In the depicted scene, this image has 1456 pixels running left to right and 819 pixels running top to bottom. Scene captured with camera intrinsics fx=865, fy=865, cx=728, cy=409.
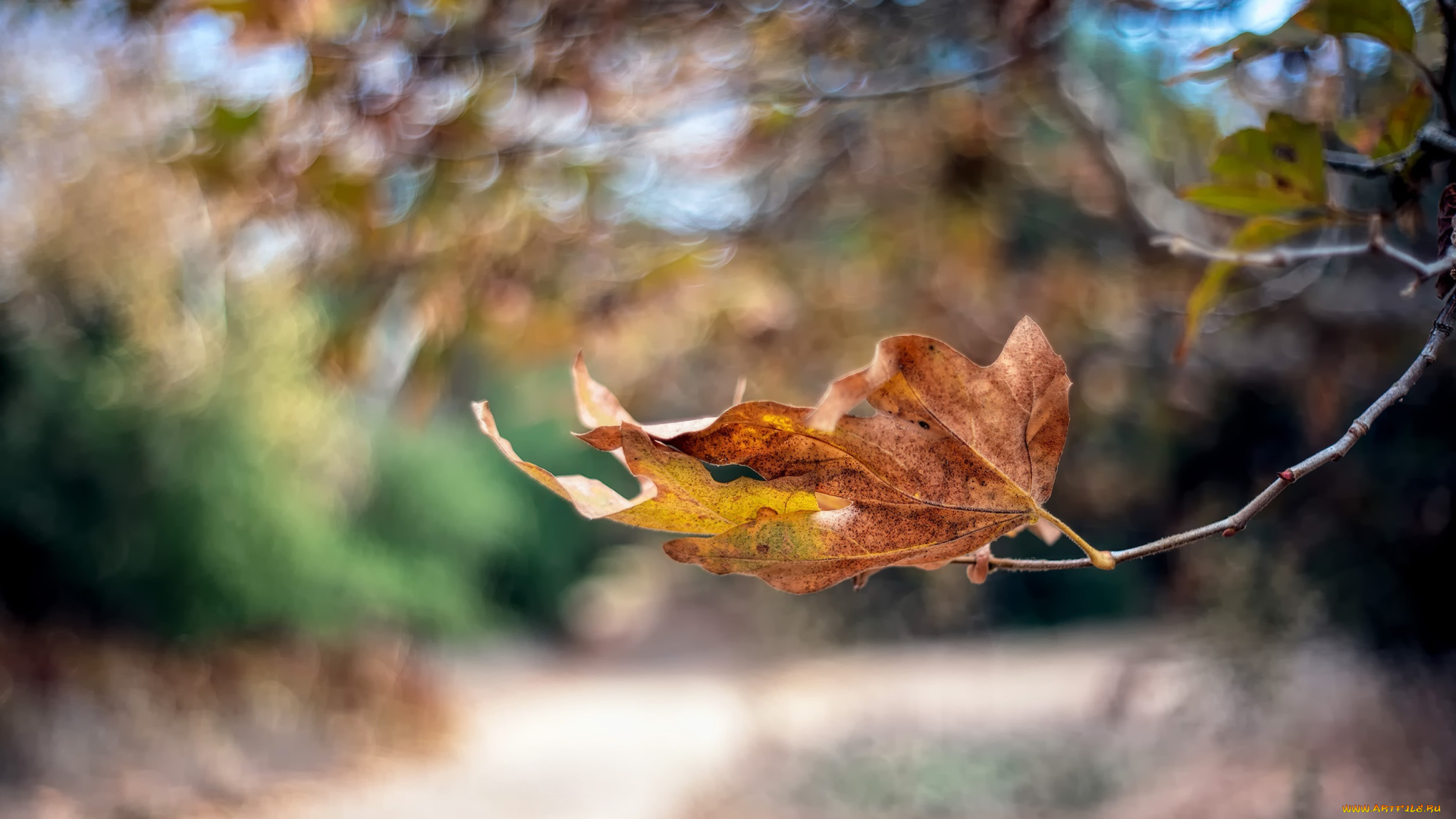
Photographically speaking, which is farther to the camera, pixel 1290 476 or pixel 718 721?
pixel 718 721

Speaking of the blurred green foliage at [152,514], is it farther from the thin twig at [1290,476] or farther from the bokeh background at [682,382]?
the thin twig at [1290,476]

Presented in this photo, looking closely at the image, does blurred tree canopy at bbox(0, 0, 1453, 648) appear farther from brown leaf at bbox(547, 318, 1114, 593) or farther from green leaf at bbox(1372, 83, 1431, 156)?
brown leaf at bbox(547, 318, 1114, 593)

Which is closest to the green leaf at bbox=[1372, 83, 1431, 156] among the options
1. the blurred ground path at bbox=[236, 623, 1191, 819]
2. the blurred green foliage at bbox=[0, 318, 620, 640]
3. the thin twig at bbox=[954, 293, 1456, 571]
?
the thin twig at bbox=[954, 293, 1456, 571]

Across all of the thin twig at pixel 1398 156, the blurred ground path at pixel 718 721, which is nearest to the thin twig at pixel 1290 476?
the thin twig at pixel 1398 156

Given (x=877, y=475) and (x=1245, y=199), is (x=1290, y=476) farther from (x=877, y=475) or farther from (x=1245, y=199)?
(x=1245, y=199)

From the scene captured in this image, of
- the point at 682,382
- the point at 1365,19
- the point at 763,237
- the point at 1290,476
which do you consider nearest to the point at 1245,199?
the point at 1365,19

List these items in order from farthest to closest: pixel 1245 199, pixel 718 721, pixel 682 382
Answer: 1. pixel 718 721
2. pixel 682 382
3. pixel 1245 199

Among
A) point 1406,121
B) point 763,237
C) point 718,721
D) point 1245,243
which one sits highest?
point 1406,121
